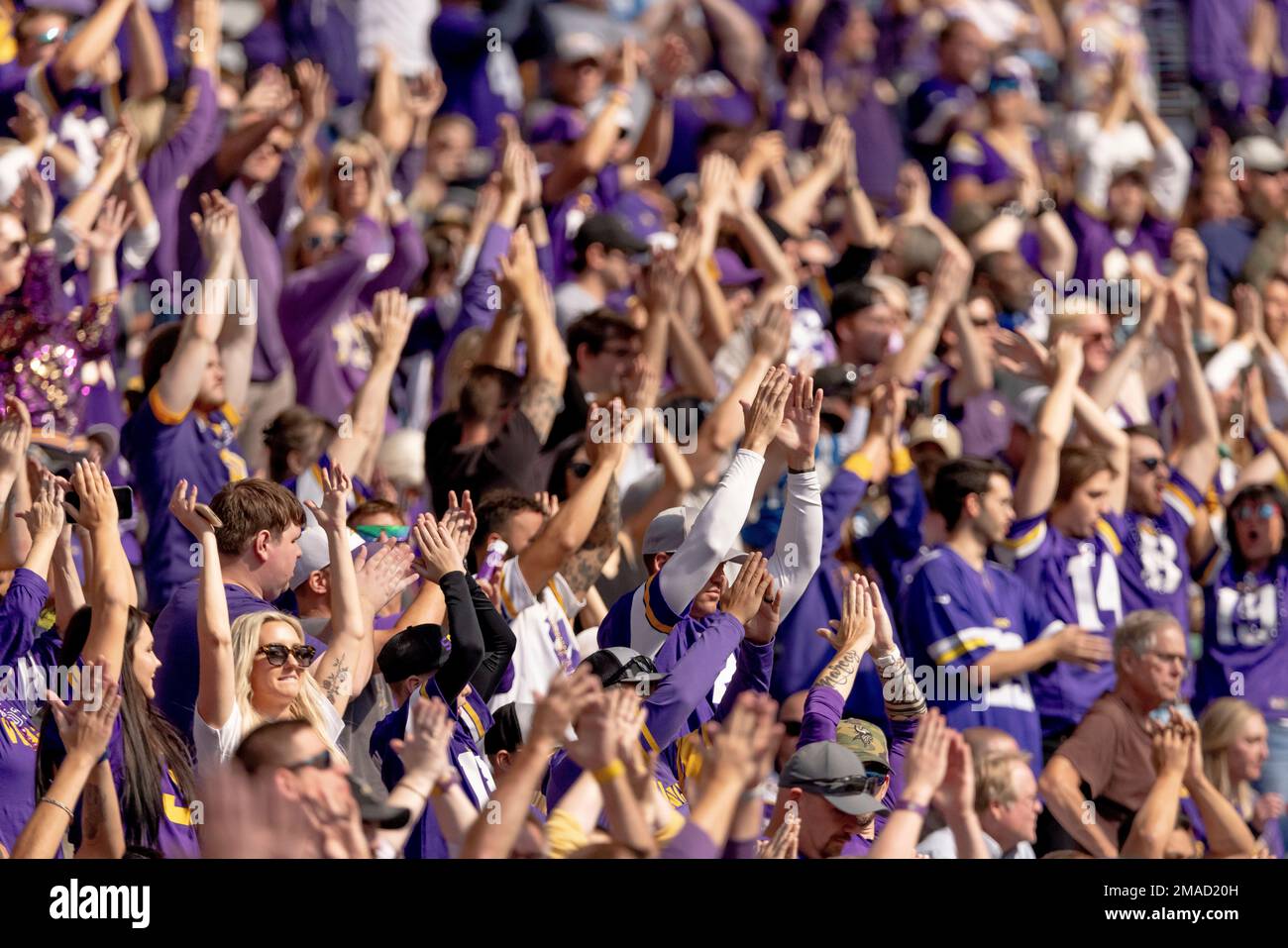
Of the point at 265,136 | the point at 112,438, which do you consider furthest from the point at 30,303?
the point at 265,136

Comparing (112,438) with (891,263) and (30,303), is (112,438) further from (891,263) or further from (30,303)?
(891,263)

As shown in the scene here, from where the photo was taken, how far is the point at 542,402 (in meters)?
8.04

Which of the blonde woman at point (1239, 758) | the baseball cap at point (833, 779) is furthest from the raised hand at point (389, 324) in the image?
the blonde woman at point (1239, 758)

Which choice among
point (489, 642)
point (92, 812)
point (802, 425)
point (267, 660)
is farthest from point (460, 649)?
point (802, 425)

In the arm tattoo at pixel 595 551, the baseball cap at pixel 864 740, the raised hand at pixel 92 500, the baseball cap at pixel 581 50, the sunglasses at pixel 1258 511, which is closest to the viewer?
the raised hand at pixel 92 500

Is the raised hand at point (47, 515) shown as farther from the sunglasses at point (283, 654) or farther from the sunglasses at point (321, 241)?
the sunglasses at point (321, 241)

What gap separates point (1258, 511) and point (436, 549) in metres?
3.91

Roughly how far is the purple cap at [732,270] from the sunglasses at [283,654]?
4.62 meters

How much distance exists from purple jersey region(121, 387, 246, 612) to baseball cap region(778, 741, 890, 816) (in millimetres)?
2386

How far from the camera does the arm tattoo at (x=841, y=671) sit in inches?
235

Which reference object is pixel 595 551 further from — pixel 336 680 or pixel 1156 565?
pixel 1156 565

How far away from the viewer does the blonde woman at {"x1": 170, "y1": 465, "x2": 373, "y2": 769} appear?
17.4ft

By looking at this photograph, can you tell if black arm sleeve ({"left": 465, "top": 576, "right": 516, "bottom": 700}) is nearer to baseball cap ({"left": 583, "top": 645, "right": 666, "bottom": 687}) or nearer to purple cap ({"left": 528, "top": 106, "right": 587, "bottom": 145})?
baseball cap ({"left": 583, "top": 645, "right": 666, "bottom": 687})

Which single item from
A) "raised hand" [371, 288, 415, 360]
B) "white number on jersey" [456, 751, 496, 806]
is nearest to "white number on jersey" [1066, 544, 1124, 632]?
"raised hand" [371, 288, 415, 360]
